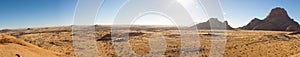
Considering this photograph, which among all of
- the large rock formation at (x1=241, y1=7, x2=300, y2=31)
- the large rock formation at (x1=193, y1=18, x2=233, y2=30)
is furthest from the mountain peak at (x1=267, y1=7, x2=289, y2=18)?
the large rock formation at (x1=193, y1=18, x2=233, y2=30)

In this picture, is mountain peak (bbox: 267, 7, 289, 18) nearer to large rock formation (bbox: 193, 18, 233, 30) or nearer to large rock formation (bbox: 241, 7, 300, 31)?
large rock formation (bbox: 241, 7, 300, 31)

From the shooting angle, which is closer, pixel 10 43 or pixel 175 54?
pixel 10 43

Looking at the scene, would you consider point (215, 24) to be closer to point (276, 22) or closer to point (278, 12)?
point (276, 22)

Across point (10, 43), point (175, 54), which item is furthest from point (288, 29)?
point (10, 43)

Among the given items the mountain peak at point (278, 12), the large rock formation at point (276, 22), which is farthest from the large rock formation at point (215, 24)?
the mountain peak at point (278, 12)

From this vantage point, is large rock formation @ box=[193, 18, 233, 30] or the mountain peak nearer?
the mountain peak

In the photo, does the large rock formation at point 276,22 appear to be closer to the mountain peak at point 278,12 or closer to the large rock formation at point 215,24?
the mountain peak at point 278,12

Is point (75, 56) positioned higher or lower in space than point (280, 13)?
lower

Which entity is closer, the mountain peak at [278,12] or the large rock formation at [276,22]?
the large rock formation at [276,22]

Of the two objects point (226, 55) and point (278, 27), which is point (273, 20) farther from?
point (226, 55)
